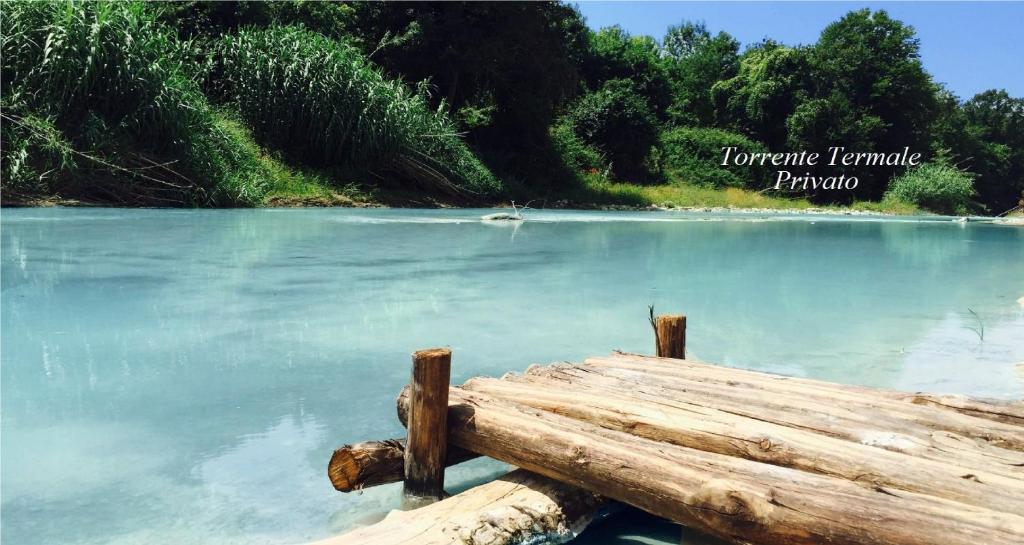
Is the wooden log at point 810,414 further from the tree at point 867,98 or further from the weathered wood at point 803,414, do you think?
the tree at point 867,98

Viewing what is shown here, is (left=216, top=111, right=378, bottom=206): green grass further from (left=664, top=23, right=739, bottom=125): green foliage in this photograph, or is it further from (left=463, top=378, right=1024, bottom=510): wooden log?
(left=664, top=23, right=739, bottom=125): green foliage

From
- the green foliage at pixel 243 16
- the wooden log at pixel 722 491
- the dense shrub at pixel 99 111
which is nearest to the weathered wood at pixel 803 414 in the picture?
the wooden log at pixel 722 491

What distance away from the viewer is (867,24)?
1367 inches

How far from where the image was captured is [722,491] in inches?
80.9

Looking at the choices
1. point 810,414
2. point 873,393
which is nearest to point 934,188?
point 873,393

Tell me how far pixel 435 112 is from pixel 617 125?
26.8ft

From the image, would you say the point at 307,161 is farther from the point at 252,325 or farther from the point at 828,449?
the point at 828,449

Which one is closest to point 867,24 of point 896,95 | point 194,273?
point 896,95

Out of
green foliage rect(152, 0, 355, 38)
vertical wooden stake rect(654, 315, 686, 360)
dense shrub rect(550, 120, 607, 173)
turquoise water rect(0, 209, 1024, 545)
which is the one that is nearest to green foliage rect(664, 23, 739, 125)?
dense shrub rect(550, 120, 607, 173)

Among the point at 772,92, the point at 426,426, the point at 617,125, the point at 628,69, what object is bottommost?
the point at 426,426

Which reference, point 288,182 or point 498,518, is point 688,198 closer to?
point 288,182

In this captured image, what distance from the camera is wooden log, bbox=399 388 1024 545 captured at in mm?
1854

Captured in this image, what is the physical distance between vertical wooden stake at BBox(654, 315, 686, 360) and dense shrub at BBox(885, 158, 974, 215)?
28.4 meters

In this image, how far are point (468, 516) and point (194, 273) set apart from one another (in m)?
5.27
